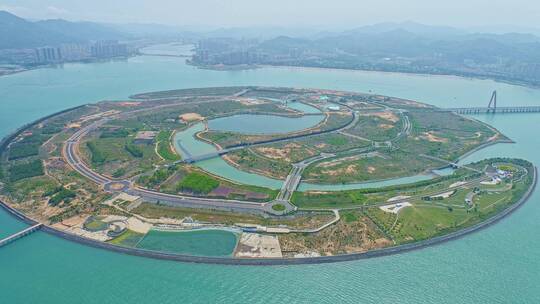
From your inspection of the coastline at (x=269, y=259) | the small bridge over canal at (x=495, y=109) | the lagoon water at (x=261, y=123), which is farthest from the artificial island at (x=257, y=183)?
the small bridge over canal at (x=495, y=109)

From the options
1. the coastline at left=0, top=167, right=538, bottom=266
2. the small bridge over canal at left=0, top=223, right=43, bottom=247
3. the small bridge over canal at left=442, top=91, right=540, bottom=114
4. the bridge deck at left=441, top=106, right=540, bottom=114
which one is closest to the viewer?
the coastline at left=0, top=167, right=538, bottom=266

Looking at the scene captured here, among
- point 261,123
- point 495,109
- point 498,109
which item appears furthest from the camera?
point 498,109

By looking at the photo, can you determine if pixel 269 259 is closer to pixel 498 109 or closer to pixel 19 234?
pixel 19 234

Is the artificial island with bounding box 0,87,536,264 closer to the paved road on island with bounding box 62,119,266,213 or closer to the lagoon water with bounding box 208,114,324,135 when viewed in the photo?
the paved road on island with bounding box 62,119,266,213

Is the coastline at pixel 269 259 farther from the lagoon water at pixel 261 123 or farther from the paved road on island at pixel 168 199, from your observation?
the lagoon water at pixel 261 123

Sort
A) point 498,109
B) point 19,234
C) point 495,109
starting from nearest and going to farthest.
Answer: point 19,234, point 495,109, point 498,109

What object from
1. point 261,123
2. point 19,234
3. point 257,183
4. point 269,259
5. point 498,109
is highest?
point 498,109

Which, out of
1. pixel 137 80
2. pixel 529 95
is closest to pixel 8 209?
pixel 137 80

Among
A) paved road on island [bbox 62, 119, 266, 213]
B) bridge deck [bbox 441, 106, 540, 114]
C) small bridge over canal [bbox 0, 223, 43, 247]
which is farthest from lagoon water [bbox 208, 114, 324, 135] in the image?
small bridge over canal [bbox 0, 223, 43, 247]

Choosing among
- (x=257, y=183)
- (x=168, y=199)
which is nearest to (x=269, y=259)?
(x=168, y=199)
